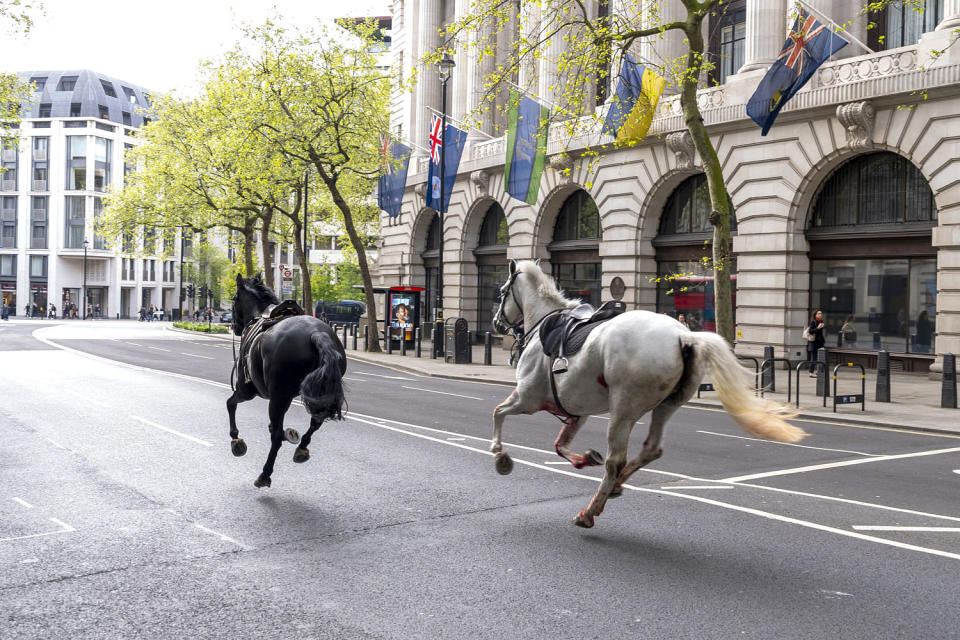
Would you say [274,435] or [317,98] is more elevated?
[317,98]

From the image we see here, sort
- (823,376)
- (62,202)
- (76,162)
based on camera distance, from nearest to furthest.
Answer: (823,376)
(62,202)
(76,162)

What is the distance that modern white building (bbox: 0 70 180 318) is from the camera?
99.3 metres

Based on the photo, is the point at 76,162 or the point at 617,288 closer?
the point at 617,288

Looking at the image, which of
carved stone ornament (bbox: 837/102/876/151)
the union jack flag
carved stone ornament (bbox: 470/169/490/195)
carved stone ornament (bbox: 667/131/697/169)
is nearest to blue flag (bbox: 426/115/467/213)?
the union jack flag

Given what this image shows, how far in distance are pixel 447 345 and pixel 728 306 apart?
1315 centimetres

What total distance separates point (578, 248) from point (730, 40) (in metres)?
9.99

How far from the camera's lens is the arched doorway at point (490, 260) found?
41375 millimetres

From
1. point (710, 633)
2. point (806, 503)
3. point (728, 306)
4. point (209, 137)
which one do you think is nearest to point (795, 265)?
point (728, 306)

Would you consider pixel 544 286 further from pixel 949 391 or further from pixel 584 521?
pixel 949 391

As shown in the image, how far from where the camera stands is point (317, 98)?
34500mm

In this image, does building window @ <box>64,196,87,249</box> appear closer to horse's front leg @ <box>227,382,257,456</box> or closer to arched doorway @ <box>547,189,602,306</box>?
arched doorway @ <box>547,189,602,306</box>

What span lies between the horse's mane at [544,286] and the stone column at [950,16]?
19.4m

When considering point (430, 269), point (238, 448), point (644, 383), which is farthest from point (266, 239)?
point (644, 383)

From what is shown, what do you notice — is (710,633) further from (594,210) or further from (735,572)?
(594,210)
